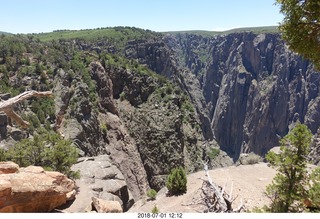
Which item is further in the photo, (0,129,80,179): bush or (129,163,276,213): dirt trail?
(0,129,80,179): bush

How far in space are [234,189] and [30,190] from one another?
47.0 feet

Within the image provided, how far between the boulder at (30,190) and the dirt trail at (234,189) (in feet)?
24.9

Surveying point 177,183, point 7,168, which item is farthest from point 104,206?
point 177,183

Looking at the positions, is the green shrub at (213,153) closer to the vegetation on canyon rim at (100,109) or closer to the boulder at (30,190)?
the vegetation on canyon rim at (100,109)

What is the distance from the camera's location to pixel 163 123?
66.2m

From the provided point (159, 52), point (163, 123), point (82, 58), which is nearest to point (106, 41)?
point (159, 52)

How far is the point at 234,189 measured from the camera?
896 inches

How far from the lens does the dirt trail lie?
2075 centimetres

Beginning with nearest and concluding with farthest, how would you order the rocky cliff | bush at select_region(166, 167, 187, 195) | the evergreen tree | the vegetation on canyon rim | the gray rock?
the vegetation on canyon rim → the evergreen tree → bush at select_region(166, 167, 187, 195) → the gray rock → the rocky cliff

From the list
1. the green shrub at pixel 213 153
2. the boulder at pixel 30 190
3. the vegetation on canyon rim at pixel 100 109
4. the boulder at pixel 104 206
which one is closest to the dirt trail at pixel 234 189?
the vegetation on canyon rim at pixel 100 109

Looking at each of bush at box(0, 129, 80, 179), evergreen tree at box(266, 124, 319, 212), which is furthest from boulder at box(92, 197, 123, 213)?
bush at box(0, 129, 80, 179)

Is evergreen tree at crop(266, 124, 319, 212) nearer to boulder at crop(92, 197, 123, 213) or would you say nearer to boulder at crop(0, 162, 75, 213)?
boulder at crop(92, 197, 123, 213)

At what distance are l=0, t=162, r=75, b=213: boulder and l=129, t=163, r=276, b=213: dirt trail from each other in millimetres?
7583

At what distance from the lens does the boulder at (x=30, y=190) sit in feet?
43.2
